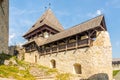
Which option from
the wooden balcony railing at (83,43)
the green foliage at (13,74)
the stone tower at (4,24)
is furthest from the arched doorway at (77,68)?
the stone tower at (4,24)

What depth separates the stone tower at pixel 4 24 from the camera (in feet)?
62.6

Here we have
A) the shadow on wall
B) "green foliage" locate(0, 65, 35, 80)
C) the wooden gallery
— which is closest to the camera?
"green foliage" locate(0, 65, 35, 80)

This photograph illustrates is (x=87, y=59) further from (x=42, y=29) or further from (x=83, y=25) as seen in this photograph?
(x=42, y=29)

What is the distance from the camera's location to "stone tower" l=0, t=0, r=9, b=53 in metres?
19.1

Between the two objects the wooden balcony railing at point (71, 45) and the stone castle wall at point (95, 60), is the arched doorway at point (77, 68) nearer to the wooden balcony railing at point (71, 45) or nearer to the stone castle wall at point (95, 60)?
the stone castle wall at point (95, 60)

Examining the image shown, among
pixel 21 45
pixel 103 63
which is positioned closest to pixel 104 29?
pixel 103 63

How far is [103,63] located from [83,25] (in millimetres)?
4286

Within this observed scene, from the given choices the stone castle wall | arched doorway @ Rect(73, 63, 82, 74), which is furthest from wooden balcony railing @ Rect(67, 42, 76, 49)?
arched doorway @ Rect(73, 63, 82, 74)

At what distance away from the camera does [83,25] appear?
20.9 metres

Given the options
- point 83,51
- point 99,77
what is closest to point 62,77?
point 99,77

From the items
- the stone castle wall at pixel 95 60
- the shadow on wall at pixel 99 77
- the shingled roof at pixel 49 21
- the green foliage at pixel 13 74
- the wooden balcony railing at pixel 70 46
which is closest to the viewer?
the green foliage at pixel 13 74

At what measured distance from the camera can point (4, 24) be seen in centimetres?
1984

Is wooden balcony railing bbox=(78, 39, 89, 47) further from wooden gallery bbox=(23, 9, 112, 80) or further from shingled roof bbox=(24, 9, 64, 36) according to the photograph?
shingled roof bbox=(24, 9, 64, 36)

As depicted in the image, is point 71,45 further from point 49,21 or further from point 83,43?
point 49,21
